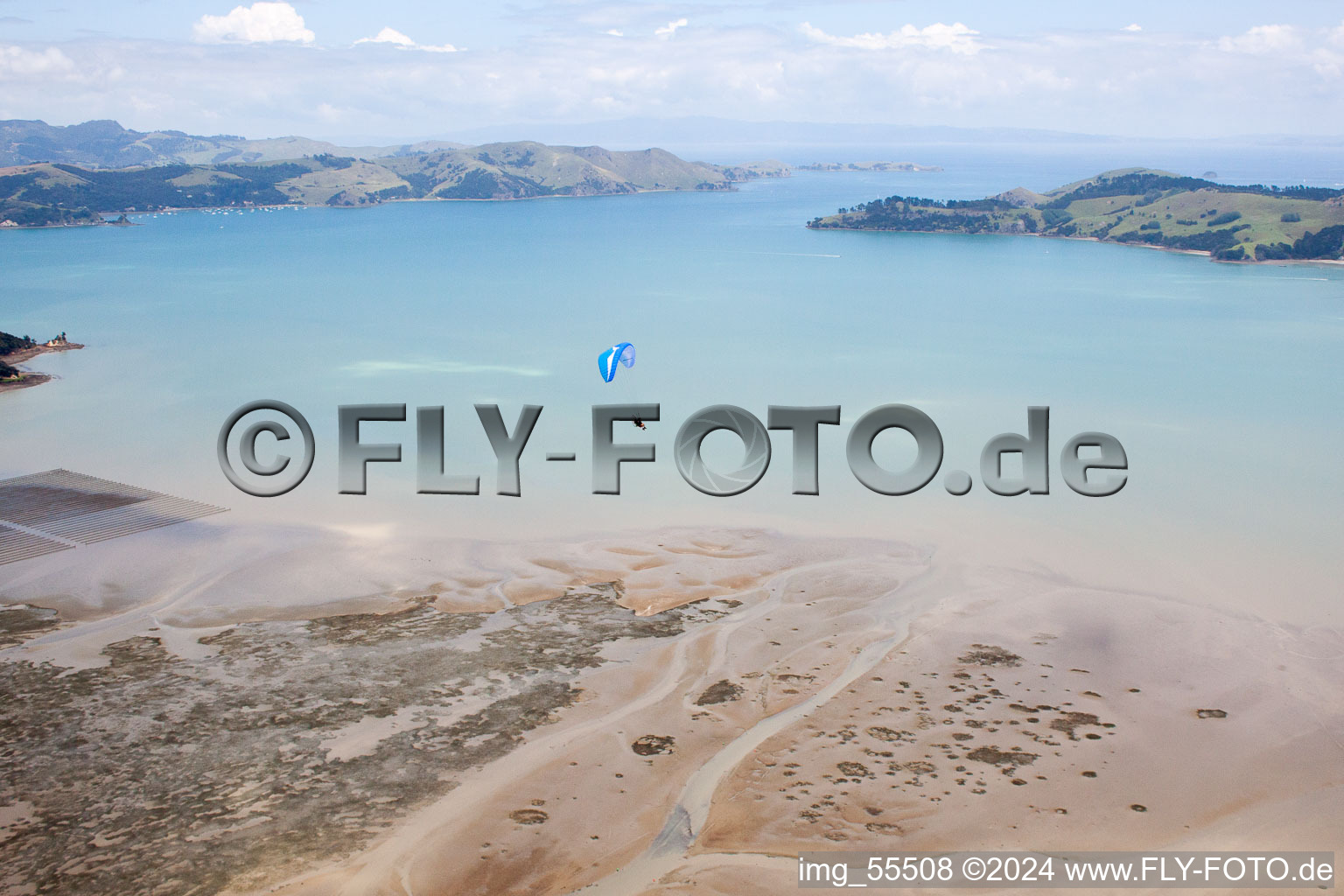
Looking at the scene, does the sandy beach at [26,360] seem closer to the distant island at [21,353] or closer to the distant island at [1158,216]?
the distant island at [21,353]

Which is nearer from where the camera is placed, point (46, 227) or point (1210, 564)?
point (1210, 564)

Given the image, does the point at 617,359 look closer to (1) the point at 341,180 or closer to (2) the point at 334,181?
(2) the point at 334,181

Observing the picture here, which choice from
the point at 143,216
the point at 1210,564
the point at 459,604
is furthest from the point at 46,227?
the point at 1210,564

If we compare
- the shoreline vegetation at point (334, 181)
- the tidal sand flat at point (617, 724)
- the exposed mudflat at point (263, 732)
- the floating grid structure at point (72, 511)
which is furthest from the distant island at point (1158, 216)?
the floating grid structure at point (72, 511)

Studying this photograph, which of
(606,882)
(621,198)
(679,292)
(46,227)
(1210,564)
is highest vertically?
(621,198)

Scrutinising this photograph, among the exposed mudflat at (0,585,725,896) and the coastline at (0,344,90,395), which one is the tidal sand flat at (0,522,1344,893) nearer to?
the exposed mudflat at (0,585,725,896)

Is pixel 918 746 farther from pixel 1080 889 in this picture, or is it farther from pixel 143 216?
pixel 143 216
